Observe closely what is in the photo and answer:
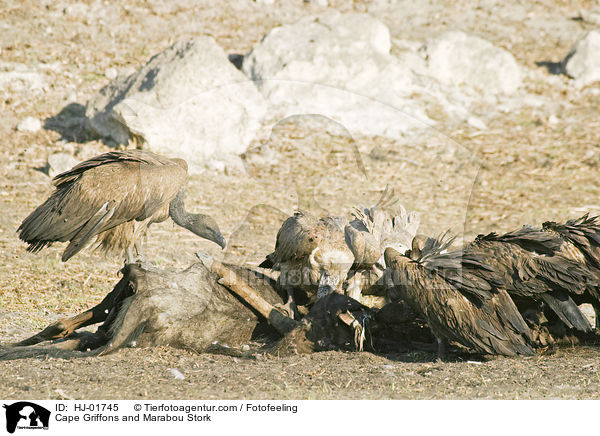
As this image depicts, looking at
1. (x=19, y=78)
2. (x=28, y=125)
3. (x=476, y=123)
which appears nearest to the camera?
(x=28, y=125)

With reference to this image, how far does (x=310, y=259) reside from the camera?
664 cm

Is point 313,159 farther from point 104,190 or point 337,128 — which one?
point 104,190

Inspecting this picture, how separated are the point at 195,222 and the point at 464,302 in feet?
9.49

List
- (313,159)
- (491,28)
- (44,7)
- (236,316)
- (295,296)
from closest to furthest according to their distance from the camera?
(236,316) → (295,296) → (313,159) → (44,7) → (491,28)

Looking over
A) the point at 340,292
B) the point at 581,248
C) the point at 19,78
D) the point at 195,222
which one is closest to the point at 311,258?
the point at 340,292

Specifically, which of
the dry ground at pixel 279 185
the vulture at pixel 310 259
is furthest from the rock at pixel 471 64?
the vulture at pixel 310 259

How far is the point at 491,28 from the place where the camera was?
18562 millimetres

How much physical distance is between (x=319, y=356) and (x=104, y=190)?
272 cm

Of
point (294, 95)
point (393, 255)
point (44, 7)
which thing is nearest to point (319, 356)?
point (393, 255)

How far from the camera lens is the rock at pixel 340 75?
1261 cm

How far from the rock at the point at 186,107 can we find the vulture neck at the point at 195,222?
397cm

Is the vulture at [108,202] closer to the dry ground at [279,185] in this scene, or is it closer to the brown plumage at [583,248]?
the dry ground at [279,185]

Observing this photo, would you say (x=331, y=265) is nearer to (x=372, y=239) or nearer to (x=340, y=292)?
(x=340, y=292)

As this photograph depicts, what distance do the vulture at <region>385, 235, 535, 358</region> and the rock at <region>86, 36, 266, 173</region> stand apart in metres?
6.39
